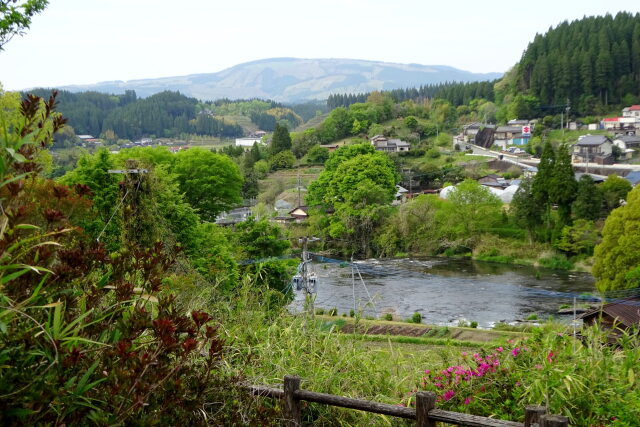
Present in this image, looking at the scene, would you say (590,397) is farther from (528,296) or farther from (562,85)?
(562,85)

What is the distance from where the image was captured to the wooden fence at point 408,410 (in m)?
2.56

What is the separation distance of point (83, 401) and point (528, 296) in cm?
2020

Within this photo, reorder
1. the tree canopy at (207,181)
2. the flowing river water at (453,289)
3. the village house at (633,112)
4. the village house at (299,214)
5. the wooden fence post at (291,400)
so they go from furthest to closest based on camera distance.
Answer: the village house at (633,112) → the village house at (299,214) → the tree canopy at (207,181) → the flowing river water at (453,289) → the wooden fence post at (291,400)

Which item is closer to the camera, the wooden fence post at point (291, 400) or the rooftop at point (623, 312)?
the wooden fence post at point (291, 400)

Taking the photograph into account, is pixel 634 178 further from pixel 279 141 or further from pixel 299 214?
pixel 279 141

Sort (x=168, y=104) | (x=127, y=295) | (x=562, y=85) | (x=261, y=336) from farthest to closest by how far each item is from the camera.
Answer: (x=168, y=104)
(x=562, y=85)
(x=261, y=336)
(x=127, y=295)

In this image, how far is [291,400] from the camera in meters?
3.01

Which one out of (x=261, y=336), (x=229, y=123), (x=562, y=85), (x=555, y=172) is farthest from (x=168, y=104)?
(x=261, y=336)

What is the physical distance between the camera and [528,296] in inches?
804

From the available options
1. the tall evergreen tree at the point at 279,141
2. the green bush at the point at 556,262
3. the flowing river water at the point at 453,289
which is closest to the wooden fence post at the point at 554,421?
the flowing river water at the point at 453,289

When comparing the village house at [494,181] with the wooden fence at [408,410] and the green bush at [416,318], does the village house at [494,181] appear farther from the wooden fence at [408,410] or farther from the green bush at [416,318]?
the wooden fence at [408,410]

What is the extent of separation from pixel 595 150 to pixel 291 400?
46.9 meters

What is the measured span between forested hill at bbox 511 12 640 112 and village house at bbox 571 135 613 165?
11.0 m

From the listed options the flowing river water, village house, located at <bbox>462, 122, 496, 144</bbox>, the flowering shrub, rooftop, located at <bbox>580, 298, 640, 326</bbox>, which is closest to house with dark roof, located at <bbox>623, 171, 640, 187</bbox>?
the flowing river water
